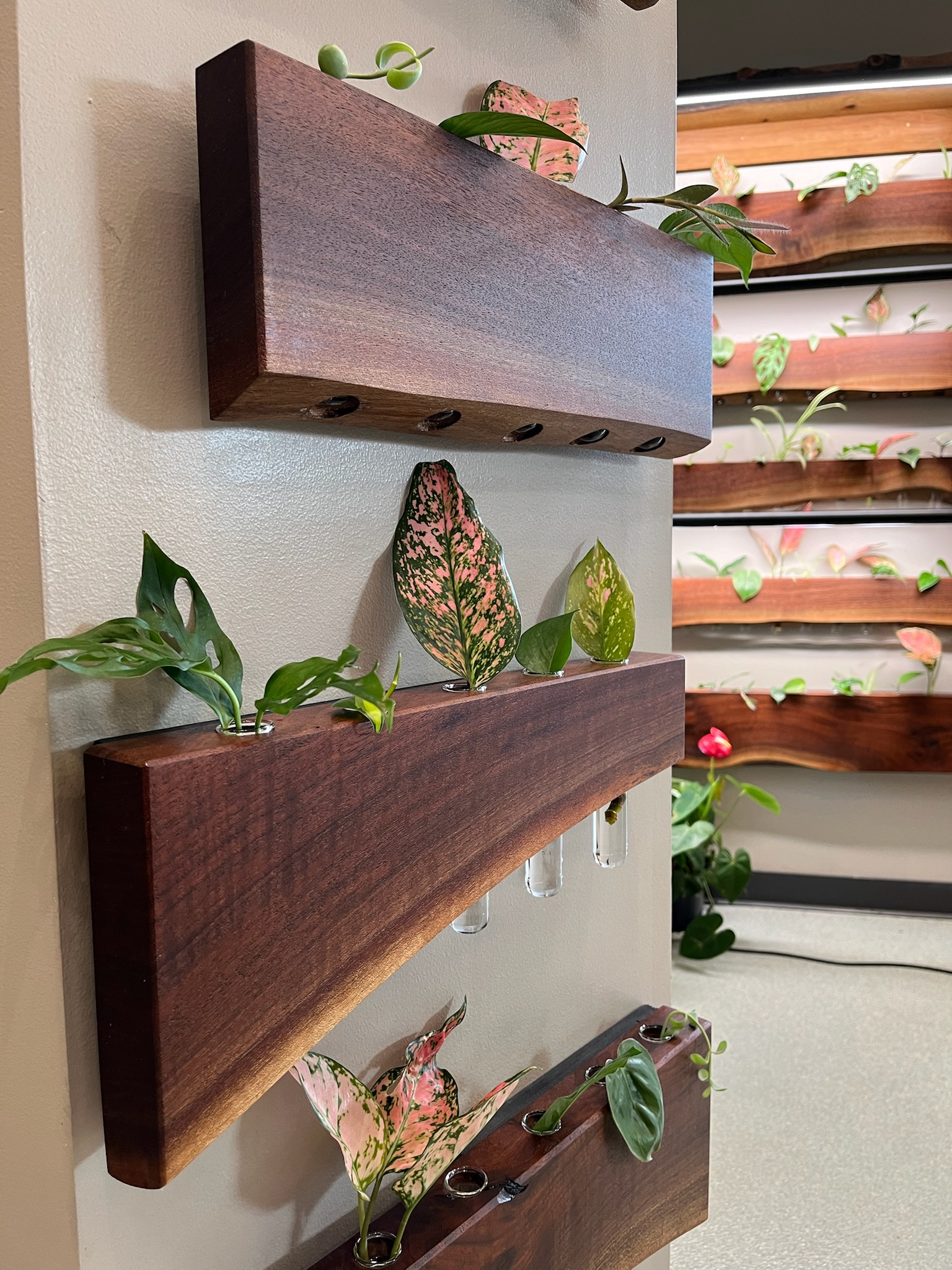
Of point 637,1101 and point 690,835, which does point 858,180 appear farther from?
point 637,1101

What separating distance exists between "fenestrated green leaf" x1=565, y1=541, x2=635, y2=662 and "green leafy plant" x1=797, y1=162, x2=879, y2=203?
2.13m

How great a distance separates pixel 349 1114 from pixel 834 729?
2263 mm

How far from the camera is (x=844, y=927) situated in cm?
263

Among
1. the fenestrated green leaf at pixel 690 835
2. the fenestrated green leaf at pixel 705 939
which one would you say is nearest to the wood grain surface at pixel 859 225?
the fenestrated green leaf at pixel 690 835

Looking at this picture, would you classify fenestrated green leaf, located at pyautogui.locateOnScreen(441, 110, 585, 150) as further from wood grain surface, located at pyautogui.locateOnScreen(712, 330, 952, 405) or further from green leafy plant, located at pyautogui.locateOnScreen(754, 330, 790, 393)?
green leafy plant, located at pyautogui.locateOnScreen(754, 330, 790, 393)

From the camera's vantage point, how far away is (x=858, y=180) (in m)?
2.57

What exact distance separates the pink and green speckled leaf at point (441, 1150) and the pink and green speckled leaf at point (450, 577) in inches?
12.2

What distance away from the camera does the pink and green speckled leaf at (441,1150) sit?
72 centimetres

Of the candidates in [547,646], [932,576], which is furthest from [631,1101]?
[932,576]

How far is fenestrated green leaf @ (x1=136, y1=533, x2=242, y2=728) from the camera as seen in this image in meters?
0.52

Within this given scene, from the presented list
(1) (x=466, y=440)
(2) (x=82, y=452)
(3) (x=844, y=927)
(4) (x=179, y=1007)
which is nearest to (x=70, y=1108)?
(4) (x=179, y=1007)

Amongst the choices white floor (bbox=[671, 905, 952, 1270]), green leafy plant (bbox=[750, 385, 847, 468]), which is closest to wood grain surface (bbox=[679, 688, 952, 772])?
white floor (bbox=[671, 905, 952, 1270])

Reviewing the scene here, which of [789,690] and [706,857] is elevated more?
[789,690]

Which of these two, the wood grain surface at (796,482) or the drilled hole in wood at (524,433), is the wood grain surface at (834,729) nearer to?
the wood grain surface at (796,482)
